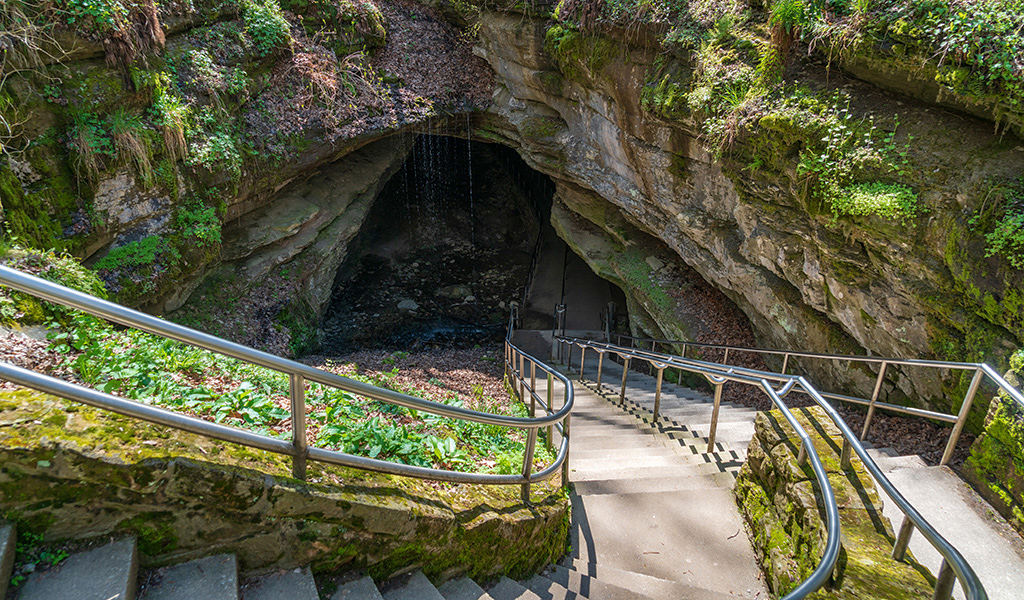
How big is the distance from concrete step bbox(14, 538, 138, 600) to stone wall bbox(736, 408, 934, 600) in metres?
2.87

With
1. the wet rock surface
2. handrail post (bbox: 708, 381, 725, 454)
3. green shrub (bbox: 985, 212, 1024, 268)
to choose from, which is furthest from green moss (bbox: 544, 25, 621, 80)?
the wet rock surface

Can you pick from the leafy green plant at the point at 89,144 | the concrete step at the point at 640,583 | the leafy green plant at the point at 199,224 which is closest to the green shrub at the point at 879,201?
the concrete step at the point at 640,583

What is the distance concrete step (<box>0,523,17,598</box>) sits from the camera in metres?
1.56

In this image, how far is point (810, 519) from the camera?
2.64 m

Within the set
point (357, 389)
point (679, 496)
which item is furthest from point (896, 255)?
point (357, 389)

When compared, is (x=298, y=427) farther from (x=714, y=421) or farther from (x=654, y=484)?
(x=714, y=421)

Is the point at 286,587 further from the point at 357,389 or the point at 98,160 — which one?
the point at 98,160

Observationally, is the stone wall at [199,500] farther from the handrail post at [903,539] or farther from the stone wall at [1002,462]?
the stone wall at [1002,462]

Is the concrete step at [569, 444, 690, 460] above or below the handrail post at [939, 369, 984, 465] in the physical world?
below

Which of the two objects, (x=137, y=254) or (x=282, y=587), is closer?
(x=282, y=587)

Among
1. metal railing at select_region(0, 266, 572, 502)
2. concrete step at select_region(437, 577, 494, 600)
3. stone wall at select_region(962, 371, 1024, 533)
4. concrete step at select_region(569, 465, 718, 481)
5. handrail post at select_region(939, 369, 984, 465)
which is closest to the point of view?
metal railing at select_region(0, 266, 572, 502)

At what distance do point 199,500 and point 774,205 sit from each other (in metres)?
7.38

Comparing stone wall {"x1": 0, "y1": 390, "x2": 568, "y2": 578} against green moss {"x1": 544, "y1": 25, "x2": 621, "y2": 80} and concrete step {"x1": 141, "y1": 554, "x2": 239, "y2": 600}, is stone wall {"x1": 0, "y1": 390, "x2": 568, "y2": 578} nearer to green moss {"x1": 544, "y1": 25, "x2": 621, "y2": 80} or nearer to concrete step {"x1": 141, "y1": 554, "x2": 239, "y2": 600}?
concrete step {"x1": 141, "y1": 554, "x2": 239, "y2": 600}

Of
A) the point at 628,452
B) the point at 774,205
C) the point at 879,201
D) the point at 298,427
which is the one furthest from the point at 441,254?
the point at 298,427
